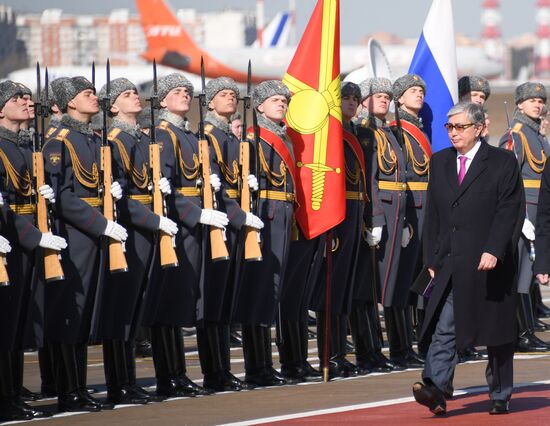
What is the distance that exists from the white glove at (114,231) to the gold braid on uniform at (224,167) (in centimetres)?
110

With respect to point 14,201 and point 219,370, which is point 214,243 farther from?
point 14,201

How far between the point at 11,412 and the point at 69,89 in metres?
1.91

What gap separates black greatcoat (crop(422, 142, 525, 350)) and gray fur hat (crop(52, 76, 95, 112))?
2.19 m

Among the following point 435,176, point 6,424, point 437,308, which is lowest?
point 6,424

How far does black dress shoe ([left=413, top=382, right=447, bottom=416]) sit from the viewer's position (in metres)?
9.20

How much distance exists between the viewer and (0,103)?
9867 mm

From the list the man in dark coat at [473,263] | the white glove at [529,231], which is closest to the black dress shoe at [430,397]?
the man in dark coat at [473,263]

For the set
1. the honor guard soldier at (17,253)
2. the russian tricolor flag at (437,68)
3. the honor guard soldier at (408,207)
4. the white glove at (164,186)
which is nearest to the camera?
the honor guard soldier at (17,253)

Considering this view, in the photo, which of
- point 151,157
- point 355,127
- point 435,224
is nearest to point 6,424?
point 151,157

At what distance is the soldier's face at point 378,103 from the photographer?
1222 centimetres

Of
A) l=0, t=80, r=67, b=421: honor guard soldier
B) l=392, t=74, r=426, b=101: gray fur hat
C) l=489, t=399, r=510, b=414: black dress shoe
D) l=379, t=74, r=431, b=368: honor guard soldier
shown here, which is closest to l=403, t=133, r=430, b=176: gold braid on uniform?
l=379, t=74, r=431, b=368: honor guard soldier

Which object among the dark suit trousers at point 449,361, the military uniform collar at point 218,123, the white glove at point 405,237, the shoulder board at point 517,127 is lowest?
the dark suit trousers at point 449,361

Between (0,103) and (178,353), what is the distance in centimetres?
192

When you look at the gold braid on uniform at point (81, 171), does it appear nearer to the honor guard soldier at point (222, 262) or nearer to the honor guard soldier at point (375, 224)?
the honor guard soldier at point (222, 262)
